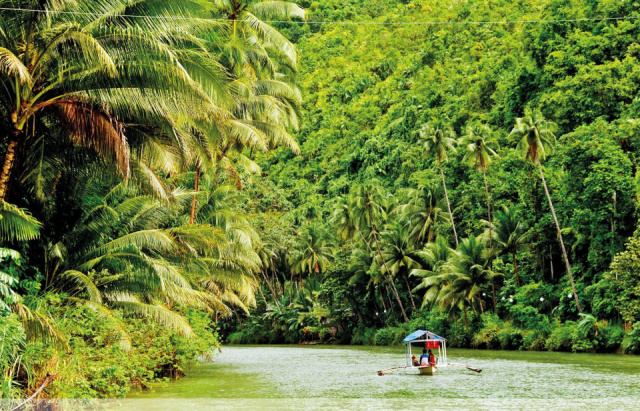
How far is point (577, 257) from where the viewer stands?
38.1m

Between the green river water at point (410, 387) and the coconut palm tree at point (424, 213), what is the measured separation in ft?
63.1

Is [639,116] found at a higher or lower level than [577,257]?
higher

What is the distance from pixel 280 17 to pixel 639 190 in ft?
55.7

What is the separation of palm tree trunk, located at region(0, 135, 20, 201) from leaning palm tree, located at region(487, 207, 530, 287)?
32.2 m

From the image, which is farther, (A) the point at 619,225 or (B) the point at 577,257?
(B) the point at 577,257

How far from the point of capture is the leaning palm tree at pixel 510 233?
40938 millimetres

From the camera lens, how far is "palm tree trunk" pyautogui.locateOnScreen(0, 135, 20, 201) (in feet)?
39.7

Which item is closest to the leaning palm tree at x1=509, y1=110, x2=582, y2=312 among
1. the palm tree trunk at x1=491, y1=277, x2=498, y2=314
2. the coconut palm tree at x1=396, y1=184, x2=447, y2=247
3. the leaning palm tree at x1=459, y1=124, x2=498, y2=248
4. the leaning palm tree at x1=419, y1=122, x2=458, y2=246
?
the leaning palm tree at x1=459, y1=124, x2=498, y2=248

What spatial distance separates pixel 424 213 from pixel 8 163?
37990 millimetres

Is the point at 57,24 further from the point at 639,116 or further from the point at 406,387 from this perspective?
the point at 639,116

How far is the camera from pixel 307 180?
66875 mm

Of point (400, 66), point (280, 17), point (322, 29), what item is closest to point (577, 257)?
point (280, 17)

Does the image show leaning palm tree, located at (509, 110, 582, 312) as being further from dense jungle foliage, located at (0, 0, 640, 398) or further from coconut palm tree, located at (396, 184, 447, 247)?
coconut palm tree, located at (396, 184, 447, 247)

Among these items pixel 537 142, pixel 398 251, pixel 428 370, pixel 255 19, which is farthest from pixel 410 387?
pixel 398 251
